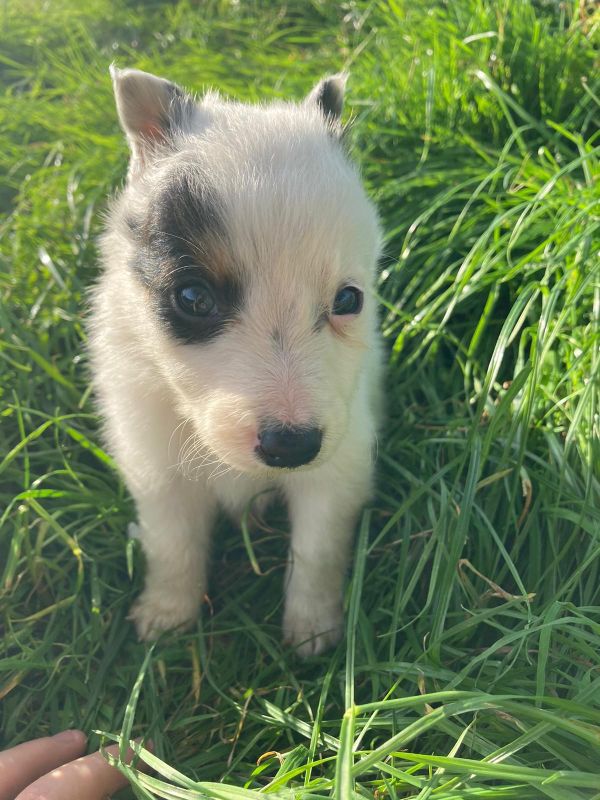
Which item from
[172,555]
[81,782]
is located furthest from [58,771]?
[172,555]

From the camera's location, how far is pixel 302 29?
5695 millimetres

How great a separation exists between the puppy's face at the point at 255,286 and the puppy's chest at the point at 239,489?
0.54m

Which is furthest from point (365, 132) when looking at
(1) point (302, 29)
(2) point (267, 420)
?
(2) point (267, 420)

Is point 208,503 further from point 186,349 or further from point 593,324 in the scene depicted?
point 593,324

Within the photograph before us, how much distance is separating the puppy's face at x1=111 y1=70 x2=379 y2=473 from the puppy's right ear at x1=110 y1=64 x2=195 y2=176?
0.32 feet

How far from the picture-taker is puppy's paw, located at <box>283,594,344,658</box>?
121 inches

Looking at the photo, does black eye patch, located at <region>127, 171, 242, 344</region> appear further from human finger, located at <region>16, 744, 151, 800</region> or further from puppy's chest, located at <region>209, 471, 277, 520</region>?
human finger, located at <region>16, 744, 151, 800</region>

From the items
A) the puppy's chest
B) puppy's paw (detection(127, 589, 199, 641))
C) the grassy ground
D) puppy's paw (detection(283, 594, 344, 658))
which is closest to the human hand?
the grassy ground

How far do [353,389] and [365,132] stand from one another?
2403mm

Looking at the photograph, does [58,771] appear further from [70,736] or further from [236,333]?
[236,333]

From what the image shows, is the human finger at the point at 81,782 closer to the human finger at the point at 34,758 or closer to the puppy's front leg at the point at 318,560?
the human finger at the point at 34,758

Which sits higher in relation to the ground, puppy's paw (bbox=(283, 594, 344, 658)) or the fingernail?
the fingernail

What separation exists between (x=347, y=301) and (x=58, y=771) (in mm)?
1853

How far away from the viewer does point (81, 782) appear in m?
2.53
